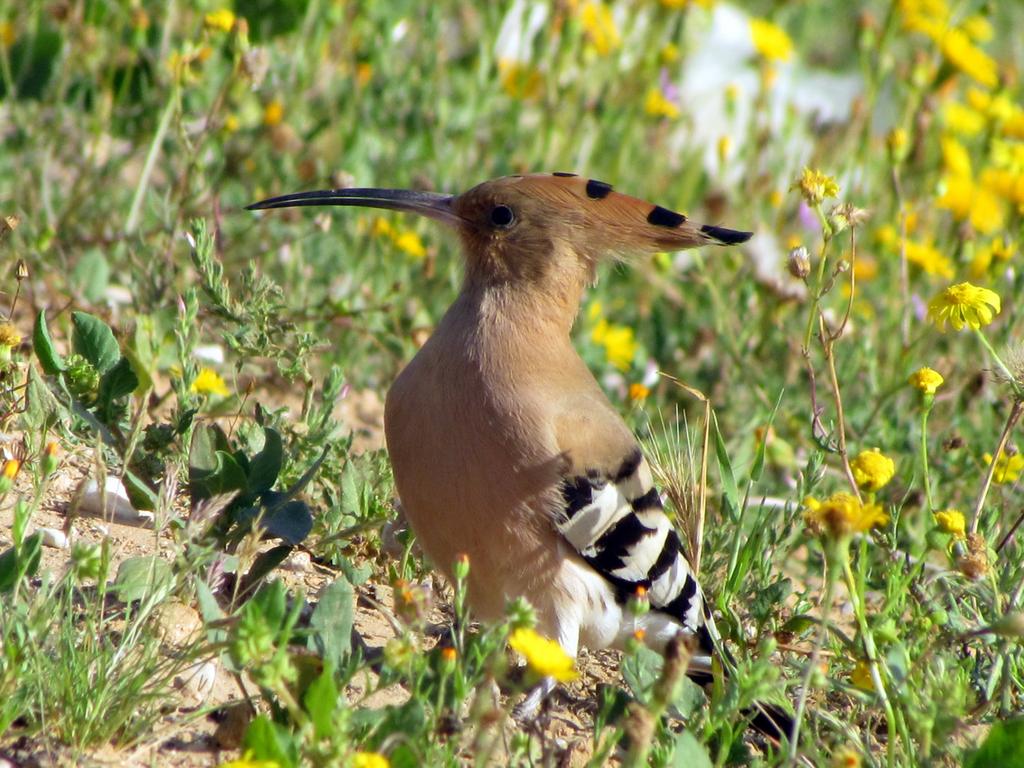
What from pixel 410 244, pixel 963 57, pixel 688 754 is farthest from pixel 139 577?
pixel 963 57

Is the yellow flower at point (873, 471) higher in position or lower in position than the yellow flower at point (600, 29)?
lower

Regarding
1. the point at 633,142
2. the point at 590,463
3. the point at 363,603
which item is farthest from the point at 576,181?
the point at 633,142

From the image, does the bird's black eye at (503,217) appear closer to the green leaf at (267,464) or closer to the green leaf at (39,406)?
the green leaf at (267,464)

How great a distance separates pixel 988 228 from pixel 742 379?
130 cm

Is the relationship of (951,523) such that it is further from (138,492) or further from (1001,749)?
(138,492)

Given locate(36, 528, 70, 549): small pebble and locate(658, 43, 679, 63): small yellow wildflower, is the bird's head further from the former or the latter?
locate(658, 43, 679, 63): small yellow wildflower

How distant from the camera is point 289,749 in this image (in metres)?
2.09

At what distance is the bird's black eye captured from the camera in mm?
3205

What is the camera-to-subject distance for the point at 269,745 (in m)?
2.06

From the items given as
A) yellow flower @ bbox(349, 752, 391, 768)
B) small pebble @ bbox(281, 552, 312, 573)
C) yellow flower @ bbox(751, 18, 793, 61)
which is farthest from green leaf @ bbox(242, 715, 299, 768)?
yellow flower @ bbox(751, 18, 793, 61)

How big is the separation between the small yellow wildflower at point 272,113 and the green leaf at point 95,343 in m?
1.76

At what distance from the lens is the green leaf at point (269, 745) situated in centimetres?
206

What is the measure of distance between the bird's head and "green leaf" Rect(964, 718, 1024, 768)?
1261 millimetres

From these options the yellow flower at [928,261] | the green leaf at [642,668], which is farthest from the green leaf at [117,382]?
the yellow flower at [928,261]
